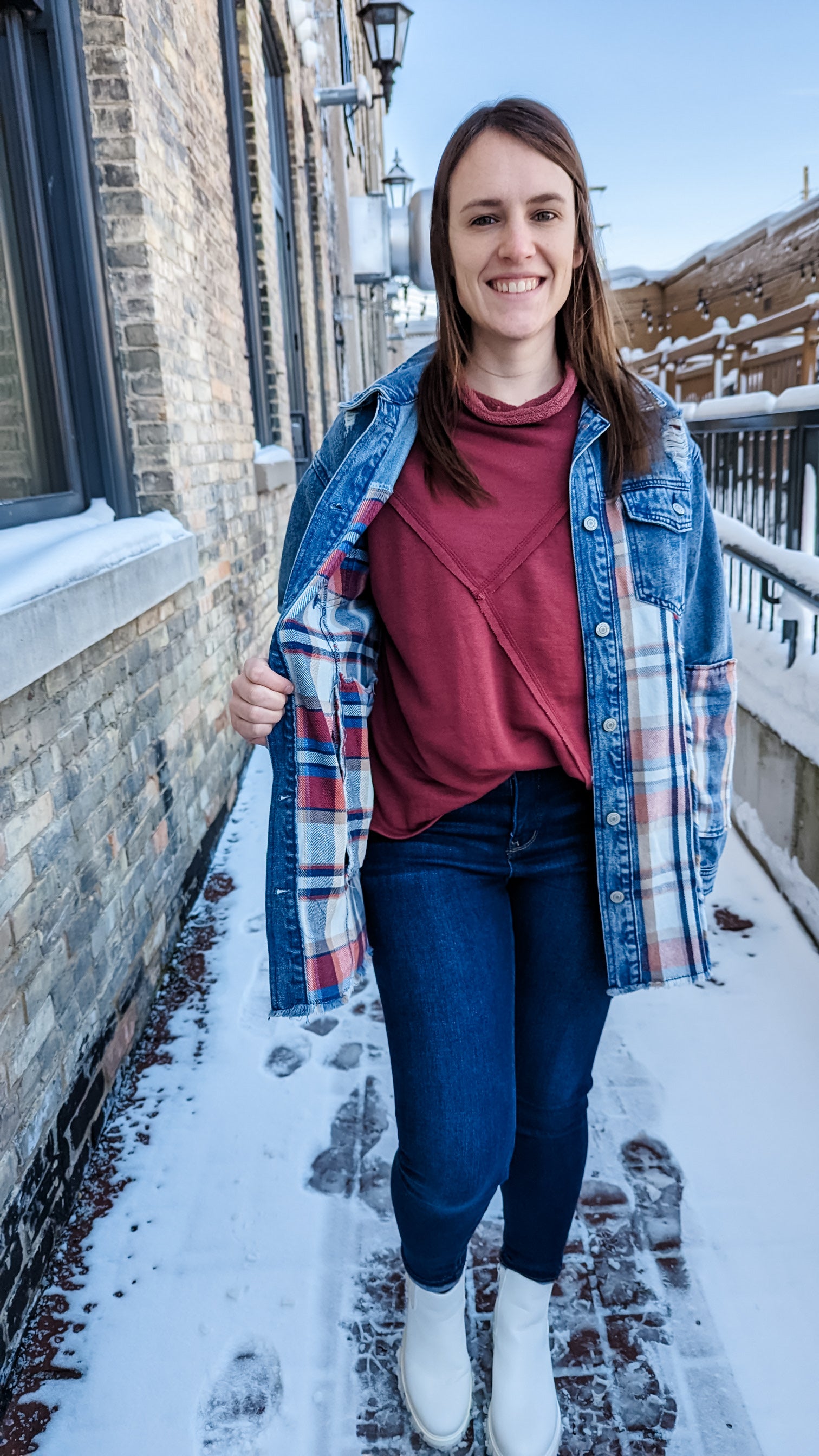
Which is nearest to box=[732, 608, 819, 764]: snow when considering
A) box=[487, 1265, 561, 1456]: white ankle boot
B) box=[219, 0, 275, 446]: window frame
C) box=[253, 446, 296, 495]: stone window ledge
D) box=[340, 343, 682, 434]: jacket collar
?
box=[340, 343, 682, 434]: jacket collar

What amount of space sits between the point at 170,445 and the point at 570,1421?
279cm

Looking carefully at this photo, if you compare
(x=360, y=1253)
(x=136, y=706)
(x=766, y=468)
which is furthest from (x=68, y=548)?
(x=766, y=468)

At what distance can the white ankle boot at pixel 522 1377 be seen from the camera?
1.58 meters

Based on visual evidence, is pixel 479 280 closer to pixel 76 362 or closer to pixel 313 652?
pixel 313 652

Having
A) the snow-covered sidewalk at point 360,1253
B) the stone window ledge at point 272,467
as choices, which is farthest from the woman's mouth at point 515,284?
the stone window ledge at point 272,467

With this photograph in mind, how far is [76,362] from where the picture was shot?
2844 millimetres

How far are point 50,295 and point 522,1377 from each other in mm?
2717

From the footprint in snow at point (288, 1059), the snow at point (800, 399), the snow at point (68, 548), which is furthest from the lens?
the snow at point (800, 399)

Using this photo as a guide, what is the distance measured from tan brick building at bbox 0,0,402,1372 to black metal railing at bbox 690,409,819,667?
1810 millimetres

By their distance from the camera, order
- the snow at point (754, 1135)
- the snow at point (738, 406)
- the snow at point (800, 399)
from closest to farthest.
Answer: the snow at point (754, 1135)
the snow at point (800, 399)
the snow at point (738, 406)

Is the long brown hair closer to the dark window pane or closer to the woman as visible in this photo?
the woman

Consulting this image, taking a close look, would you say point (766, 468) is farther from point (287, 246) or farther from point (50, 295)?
point (287, 246)

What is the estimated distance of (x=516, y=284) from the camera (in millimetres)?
1420

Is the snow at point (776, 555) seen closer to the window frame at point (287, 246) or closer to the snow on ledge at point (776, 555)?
the snow on ledge at point (776, 555)
